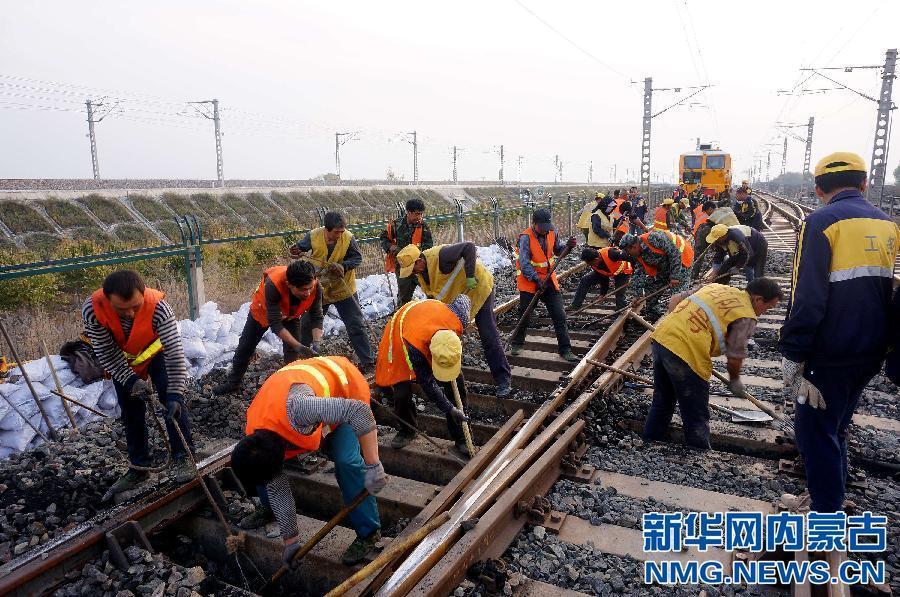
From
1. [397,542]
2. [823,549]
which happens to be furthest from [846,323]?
[397,542]

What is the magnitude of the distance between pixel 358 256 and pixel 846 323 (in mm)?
4566


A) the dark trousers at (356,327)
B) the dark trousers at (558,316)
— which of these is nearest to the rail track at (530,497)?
the dark trousers at (558,316)

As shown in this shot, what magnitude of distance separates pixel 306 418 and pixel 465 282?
2701 millimetres

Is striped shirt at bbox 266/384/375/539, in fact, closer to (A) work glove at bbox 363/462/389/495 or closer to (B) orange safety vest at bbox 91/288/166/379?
(A) work glove at bbox 363/462/389/495

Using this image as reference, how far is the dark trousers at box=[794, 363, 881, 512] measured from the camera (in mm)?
3064

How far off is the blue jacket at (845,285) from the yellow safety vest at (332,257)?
4321mm

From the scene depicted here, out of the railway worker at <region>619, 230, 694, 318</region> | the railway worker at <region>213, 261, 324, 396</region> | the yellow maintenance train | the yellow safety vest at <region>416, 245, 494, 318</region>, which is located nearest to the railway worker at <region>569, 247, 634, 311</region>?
the railway worker at <region>619, 230, 694, 318</region>

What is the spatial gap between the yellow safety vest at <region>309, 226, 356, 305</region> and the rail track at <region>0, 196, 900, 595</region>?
171cm

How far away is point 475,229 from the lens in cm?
1588

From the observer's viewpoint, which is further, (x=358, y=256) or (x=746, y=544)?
(x=358, y=256)

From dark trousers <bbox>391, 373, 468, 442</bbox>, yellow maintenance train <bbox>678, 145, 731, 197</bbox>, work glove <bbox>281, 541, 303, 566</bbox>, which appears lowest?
work glove <bbox>281, 541, 303, 566</bbox>

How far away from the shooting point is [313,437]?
312cm

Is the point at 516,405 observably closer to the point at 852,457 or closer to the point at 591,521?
the point at 591,521

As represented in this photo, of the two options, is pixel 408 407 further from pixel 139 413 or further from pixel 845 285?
pixel 845 285
